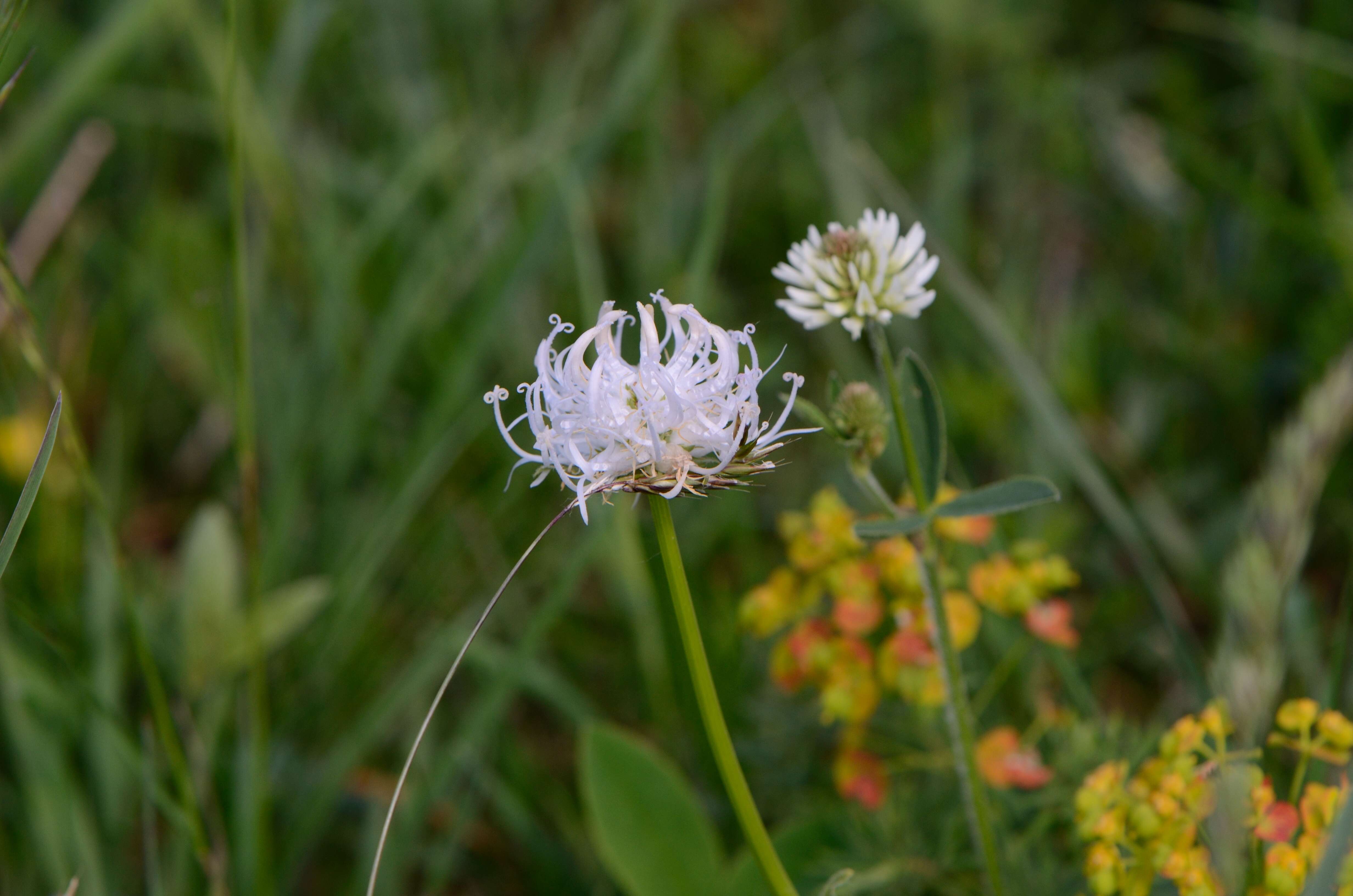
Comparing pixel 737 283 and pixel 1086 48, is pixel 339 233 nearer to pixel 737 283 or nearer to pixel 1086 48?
pixel 737 283

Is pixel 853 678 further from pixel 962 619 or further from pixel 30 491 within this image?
pixel 30 491

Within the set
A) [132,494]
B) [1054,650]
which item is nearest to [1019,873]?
[1054,650]

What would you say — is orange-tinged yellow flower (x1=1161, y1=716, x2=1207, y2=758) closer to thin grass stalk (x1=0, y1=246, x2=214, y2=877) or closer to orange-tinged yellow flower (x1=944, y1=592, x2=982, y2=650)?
orange-tinged yellow flower (x1=944, y1=592, x2=982, y2=650)

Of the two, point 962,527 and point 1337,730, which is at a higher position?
point 962,527

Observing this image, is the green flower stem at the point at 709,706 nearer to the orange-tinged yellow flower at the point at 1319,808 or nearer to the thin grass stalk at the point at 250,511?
the orange-tinged yellow flower at the point at 1319,808

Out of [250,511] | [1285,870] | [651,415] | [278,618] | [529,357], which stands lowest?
[1285,870]

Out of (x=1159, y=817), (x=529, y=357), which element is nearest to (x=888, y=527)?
(x=1159, y=817)
